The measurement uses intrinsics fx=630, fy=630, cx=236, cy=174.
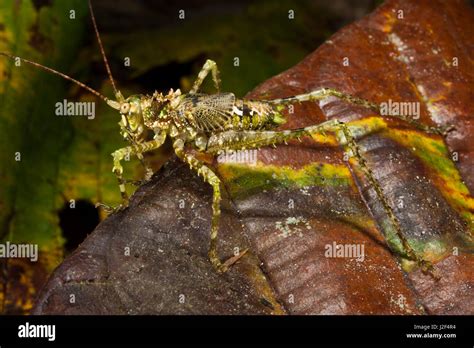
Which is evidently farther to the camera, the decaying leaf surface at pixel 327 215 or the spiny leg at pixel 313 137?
the spiny leg at pixel 313 137

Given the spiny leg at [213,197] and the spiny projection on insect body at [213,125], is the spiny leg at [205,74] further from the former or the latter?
the spiny leg at [213,197]

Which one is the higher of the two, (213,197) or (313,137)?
(313,137)

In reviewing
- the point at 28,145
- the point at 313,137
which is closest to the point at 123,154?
the point at 28,145

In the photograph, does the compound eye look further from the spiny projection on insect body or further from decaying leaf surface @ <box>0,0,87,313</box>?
decaying leaf surface @ <box>0,0,87,313</box>

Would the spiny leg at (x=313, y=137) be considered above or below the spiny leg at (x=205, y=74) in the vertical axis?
below

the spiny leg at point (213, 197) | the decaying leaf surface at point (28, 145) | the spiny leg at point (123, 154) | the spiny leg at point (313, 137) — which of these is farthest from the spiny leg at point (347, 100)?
the decaying leaf surface at point (28, 145)

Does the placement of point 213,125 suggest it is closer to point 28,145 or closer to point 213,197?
point 213,197
